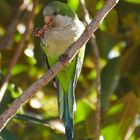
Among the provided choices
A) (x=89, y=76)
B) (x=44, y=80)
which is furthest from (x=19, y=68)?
(x=44, y=80)

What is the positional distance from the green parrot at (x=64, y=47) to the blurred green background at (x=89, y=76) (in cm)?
13

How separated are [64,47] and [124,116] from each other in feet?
1.89

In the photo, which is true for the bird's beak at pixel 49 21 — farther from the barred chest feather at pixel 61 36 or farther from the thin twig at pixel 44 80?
the thin twig at pixel 44 80

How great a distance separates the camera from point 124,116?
2471 millimetres

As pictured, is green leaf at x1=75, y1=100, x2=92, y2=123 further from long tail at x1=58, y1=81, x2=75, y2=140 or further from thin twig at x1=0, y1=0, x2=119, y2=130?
thin twig at x1=0, y1=0, x2=119, y2=130

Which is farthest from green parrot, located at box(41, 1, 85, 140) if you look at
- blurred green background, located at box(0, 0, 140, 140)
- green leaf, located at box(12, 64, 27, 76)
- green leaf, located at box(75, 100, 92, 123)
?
green leaf, located at box(12, 64, 27, 76)

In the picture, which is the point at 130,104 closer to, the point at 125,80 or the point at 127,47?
the point at 125,80

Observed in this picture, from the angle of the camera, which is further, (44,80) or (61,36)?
(61,36)

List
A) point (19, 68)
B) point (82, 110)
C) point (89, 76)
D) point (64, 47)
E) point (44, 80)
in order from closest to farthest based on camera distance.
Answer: point (44, 80) → point (64, 47) → point (82, 110) → point (19, 68) → point (89, 76)

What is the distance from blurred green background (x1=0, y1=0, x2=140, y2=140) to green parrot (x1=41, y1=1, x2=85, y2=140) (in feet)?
0.43

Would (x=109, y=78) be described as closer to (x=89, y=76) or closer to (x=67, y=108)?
(x=89, y=76)

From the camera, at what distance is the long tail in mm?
2064

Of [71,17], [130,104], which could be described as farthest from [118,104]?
[71,17]

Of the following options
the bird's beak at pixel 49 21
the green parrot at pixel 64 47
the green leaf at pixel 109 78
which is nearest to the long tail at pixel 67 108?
the green parrot at pixel 64 47
